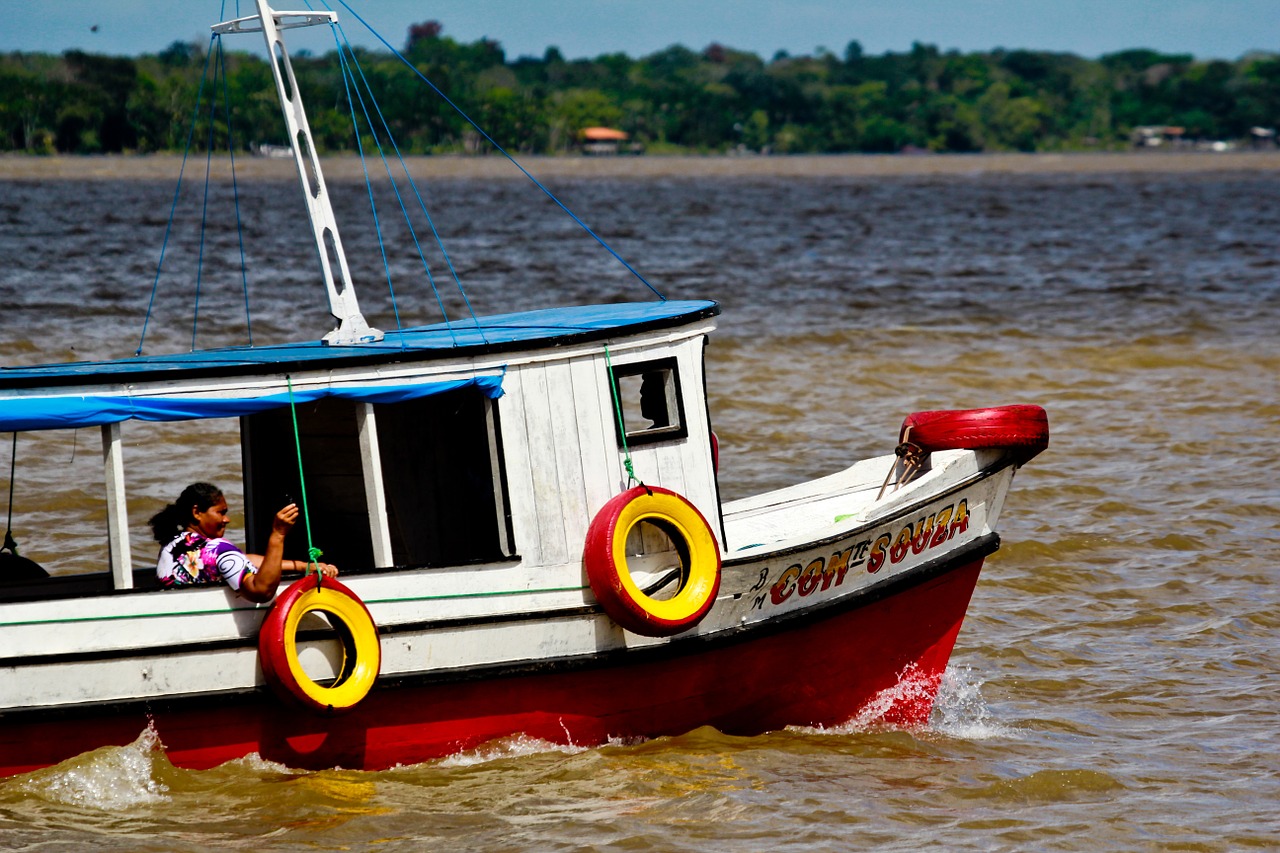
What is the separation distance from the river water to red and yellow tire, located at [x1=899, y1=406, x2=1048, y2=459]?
1654mm

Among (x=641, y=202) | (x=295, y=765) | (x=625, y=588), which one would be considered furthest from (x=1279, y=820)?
(x=641, y=202)

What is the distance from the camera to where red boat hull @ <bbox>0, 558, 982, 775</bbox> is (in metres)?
7.94

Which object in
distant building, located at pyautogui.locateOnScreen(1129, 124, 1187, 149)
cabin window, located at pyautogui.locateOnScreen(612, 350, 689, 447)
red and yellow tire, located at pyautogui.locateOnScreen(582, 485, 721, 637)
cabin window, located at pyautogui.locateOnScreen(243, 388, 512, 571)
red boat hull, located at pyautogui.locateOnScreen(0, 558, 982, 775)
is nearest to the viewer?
red boat hull, located at pyautogui.locateOnScreen(0, 558, 982, 775)

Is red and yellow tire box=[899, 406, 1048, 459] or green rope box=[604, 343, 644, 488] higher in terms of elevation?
green rope box=[604, 343, 644, 488]

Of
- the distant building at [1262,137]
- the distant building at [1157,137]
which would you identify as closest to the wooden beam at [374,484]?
the distant building at [1157,137]

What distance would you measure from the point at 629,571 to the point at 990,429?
2.57 m

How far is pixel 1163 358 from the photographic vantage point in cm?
2359

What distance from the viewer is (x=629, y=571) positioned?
866cm

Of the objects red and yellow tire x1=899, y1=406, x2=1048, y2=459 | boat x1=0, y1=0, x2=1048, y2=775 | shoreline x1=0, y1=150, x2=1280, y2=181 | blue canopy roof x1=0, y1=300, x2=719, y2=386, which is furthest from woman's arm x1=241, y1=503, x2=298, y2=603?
shoreline x1=0, y1=150, x2=1280, y2=181

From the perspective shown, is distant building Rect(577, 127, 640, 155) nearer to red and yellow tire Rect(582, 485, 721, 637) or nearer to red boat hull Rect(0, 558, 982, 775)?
red boat hull Rect(0, 558, 982, 775)

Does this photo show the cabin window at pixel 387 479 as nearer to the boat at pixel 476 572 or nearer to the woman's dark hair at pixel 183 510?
the boat at pixel 476 572

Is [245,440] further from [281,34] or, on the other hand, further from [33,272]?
[33,272]

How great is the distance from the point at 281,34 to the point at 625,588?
12.9 ft

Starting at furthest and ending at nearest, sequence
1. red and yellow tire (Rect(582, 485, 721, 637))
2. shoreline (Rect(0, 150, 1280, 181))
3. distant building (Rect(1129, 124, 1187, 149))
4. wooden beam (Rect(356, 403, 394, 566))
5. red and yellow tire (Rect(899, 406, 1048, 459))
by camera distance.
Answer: distant building (Rect(1129, 124, 1187, 149)) < shoreline (Rect(0, 150, 1280, 181)) < red and yellow tire (Rect(899, 406, 1048, 459)) < red and yellow tire (Rect(582, 485, 721, 637)) < wooden beam (Rect(356, 403, 394, 566))
